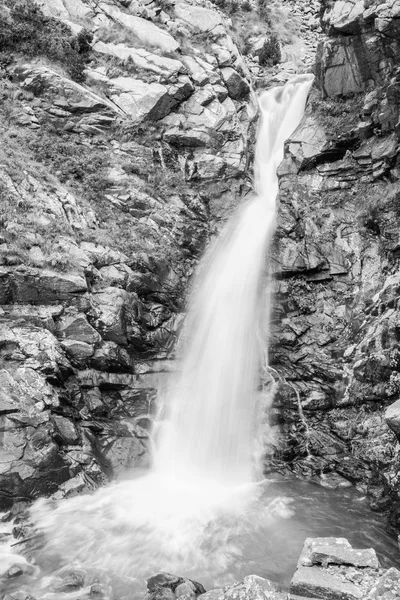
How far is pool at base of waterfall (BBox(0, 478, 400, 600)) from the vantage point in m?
8.30

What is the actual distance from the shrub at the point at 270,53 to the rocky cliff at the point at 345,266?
36.7 ft

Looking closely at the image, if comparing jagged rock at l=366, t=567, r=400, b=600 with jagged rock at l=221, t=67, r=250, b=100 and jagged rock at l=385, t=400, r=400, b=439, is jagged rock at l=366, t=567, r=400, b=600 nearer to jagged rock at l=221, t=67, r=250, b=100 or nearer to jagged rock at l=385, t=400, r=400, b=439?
jagged rock at l=385, t=400, r=400, b=439

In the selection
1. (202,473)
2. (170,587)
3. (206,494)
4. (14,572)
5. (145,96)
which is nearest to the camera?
(170,587)

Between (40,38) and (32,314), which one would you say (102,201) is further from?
(40,38)

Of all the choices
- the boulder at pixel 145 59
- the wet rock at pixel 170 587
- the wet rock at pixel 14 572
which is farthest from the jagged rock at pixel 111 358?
the boulder at pixel 145 59

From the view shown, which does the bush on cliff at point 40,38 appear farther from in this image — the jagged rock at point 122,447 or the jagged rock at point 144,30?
the jagged rock at point 122,447

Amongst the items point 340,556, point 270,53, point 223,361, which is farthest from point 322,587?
point 270,53

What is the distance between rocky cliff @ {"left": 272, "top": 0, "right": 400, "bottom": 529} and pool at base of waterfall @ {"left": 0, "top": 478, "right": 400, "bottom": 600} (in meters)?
0.99

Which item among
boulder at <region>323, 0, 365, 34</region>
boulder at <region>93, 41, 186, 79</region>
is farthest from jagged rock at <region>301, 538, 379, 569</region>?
boulder at <region>93, 41, 186, 79</region>

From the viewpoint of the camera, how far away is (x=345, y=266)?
15625 mm

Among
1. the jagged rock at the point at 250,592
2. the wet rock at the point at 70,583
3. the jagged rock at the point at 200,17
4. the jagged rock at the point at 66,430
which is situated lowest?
the wet rock at the point at 70,583

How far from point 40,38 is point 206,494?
22362 millimetres

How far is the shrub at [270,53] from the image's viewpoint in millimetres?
29984

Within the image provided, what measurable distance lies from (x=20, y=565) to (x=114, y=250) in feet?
32.4
